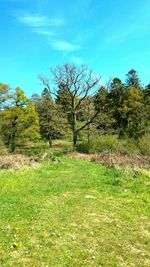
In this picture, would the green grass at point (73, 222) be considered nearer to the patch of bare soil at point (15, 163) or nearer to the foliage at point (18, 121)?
the patch of bare soil at point (15, 163)

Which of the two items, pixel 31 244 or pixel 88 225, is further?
A: pixel 88 225

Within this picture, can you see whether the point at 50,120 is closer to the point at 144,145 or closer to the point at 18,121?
the point at 18,121

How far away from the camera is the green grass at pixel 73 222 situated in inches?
202

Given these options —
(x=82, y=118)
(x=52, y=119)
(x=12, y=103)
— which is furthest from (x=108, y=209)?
(x=52, y=119)

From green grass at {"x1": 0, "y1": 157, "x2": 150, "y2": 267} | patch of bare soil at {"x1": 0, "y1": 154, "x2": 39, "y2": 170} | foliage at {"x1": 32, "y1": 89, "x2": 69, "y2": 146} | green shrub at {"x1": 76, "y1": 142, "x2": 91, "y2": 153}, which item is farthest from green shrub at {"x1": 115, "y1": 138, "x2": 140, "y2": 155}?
foliage at {"x1": 32, "y1": 89, "x2": 69, "y2": 146}

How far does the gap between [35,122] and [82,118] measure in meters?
6.75

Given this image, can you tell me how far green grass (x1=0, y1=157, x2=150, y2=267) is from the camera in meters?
5.14

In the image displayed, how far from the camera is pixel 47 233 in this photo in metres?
6.20

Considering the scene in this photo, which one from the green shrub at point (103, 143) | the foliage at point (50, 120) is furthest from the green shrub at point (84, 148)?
the foliage at point (50, 120)

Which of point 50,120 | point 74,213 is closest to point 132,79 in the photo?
point 50,120

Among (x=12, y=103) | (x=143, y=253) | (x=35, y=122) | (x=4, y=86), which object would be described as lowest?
(x=143, y=253)

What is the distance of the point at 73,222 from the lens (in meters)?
7.00

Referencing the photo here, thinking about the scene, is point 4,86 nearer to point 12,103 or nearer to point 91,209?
point 12,103

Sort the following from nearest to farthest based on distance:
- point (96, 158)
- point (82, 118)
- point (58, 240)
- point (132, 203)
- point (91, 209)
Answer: point (58, 240)
point (91, 209)
point (132, 203)
point (96, 158)
point (82, 118)
